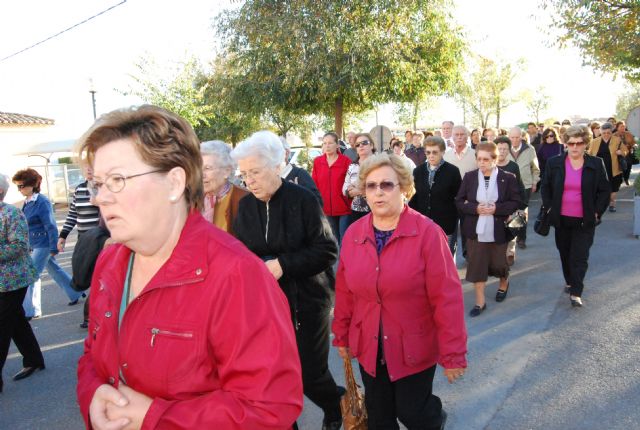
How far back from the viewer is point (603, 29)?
1256cm

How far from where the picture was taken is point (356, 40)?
1482 centimetres

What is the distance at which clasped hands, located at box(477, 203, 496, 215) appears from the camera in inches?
219

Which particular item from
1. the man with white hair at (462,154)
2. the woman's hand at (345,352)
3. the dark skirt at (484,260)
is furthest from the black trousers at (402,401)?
the man with white hair at (462,154)

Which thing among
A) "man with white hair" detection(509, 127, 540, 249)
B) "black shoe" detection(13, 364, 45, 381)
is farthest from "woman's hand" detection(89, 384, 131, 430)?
"man with white hair" detection(509, 127, 540, 249)

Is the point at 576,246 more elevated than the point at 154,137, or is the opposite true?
the point at 154,137

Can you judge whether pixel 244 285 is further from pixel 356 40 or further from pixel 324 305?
pixel 356 40

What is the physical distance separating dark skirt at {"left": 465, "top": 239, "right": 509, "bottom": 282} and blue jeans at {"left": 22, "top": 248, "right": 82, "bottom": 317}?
16.8 feet

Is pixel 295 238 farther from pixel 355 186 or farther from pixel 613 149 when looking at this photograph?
pixel 613 149

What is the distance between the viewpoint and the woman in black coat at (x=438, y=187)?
6.18 metres

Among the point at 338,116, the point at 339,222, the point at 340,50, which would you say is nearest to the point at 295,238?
the point at 339,222

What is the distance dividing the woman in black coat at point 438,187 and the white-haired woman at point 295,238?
130 inches

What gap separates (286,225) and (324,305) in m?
0.61

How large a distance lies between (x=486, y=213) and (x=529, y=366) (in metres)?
1.91

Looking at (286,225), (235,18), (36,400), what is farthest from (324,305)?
(235,18)
